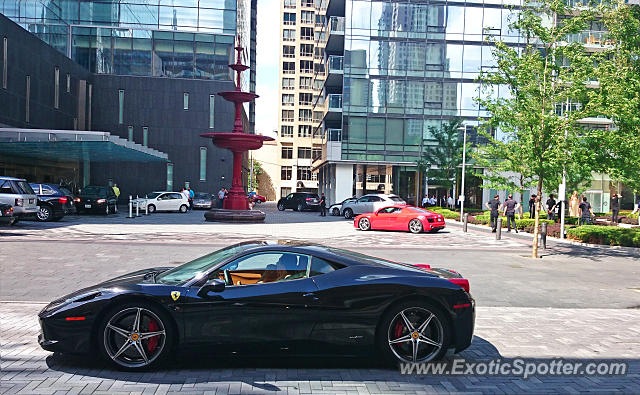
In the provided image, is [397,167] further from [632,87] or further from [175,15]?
[632,87]

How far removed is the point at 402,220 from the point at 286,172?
229ft

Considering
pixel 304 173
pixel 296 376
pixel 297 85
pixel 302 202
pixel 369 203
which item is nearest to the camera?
pixel 296 376

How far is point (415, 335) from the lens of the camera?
5434mm

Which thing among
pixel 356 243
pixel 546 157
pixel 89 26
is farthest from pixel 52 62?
pixel 546 157

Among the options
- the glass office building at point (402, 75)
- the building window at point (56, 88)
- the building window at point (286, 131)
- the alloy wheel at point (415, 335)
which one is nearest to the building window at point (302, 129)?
the building window at point (286, 131)

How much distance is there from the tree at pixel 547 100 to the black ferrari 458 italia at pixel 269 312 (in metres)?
11.2

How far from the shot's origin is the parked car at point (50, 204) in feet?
75.9

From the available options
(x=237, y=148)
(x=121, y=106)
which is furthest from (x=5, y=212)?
(x=121, y=106)

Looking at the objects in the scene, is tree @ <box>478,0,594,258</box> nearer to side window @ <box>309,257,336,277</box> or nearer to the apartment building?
side window @ <box>309,257,336,277</box>

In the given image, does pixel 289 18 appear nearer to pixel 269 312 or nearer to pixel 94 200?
pixel 94 200

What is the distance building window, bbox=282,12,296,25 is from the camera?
3565 inches

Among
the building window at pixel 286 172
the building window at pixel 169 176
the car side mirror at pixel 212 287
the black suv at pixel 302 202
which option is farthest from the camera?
the building window at pixel 286 172

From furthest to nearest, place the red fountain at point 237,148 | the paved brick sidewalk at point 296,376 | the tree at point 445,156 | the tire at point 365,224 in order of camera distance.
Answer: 1. the tree at point 445,156
2. the red fountain at point 237,148
3. the tire at point 365,224
4. the paved brick sidewalk at point 296,376

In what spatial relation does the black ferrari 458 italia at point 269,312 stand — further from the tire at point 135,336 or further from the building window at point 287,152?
the building window at point 287,152
